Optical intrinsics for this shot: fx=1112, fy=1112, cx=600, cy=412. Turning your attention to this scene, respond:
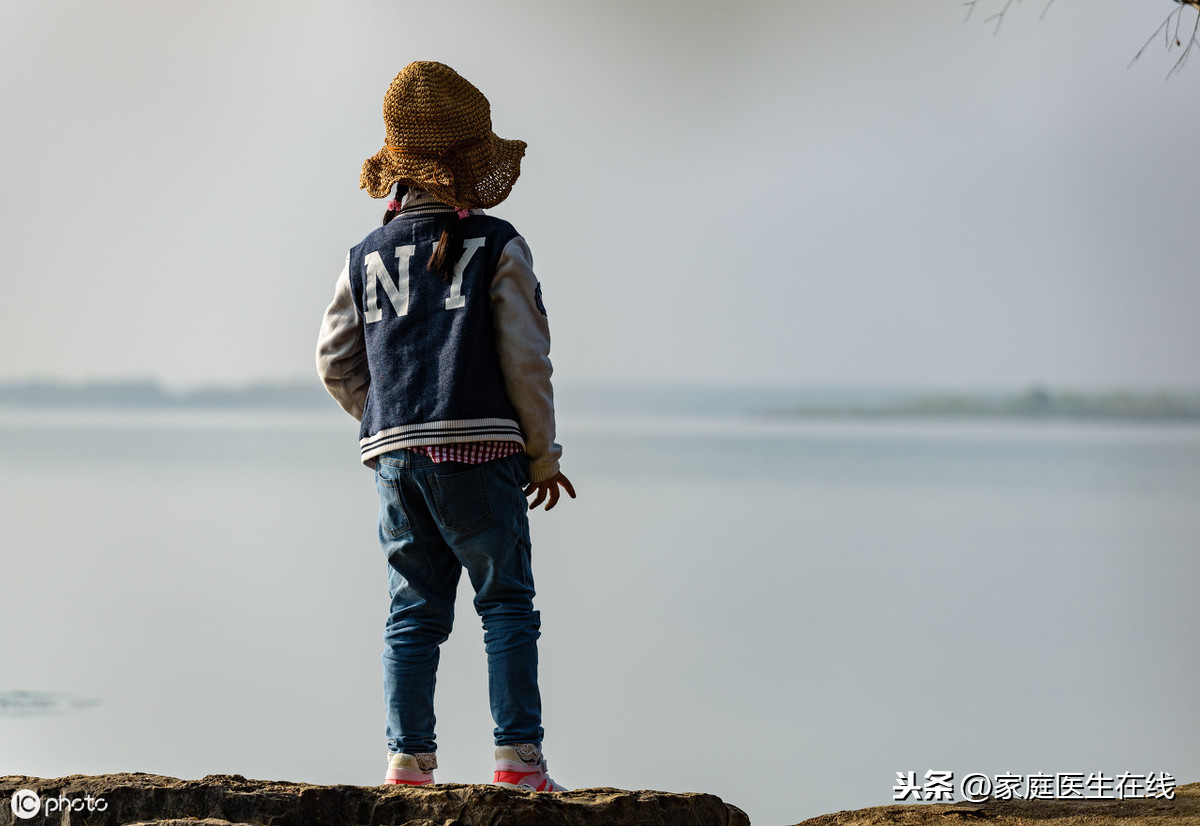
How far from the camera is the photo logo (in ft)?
4.14

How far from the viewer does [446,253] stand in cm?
148

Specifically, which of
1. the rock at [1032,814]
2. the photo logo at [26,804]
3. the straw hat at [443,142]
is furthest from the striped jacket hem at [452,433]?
the rock at [1032,814]

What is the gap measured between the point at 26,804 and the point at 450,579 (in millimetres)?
571

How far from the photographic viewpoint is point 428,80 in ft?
5.02

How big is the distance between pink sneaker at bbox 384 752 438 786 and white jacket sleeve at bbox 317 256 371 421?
0.51 metres

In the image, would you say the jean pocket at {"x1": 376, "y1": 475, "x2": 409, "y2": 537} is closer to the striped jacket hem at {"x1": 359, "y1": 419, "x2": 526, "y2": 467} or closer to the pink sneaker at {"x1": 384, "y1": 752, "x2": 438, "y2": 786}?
the striped jacket hem at {"x1": 359, "y1": 419, "x2": 526, "y2": 467}

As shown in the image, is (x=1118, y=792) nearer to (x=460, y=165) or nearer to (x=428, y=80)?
(x=460, y=165)

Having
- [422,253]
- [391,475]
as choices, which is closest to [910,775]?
[391,475]

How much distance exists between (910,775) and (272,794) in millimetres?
1283

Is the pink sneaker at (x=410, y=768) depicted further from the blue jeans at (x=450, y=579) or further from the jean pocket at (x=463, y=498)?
the jean pocket at (x=463, y=498)

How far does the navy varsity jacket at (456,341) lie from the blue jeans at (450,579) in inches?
1.7

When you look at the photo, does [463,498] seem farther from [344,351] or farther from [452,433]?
[344,351]

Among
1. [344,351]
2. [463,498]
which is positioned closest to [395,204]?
[344,351]

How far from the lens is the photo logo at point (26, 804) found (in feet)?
4.14
